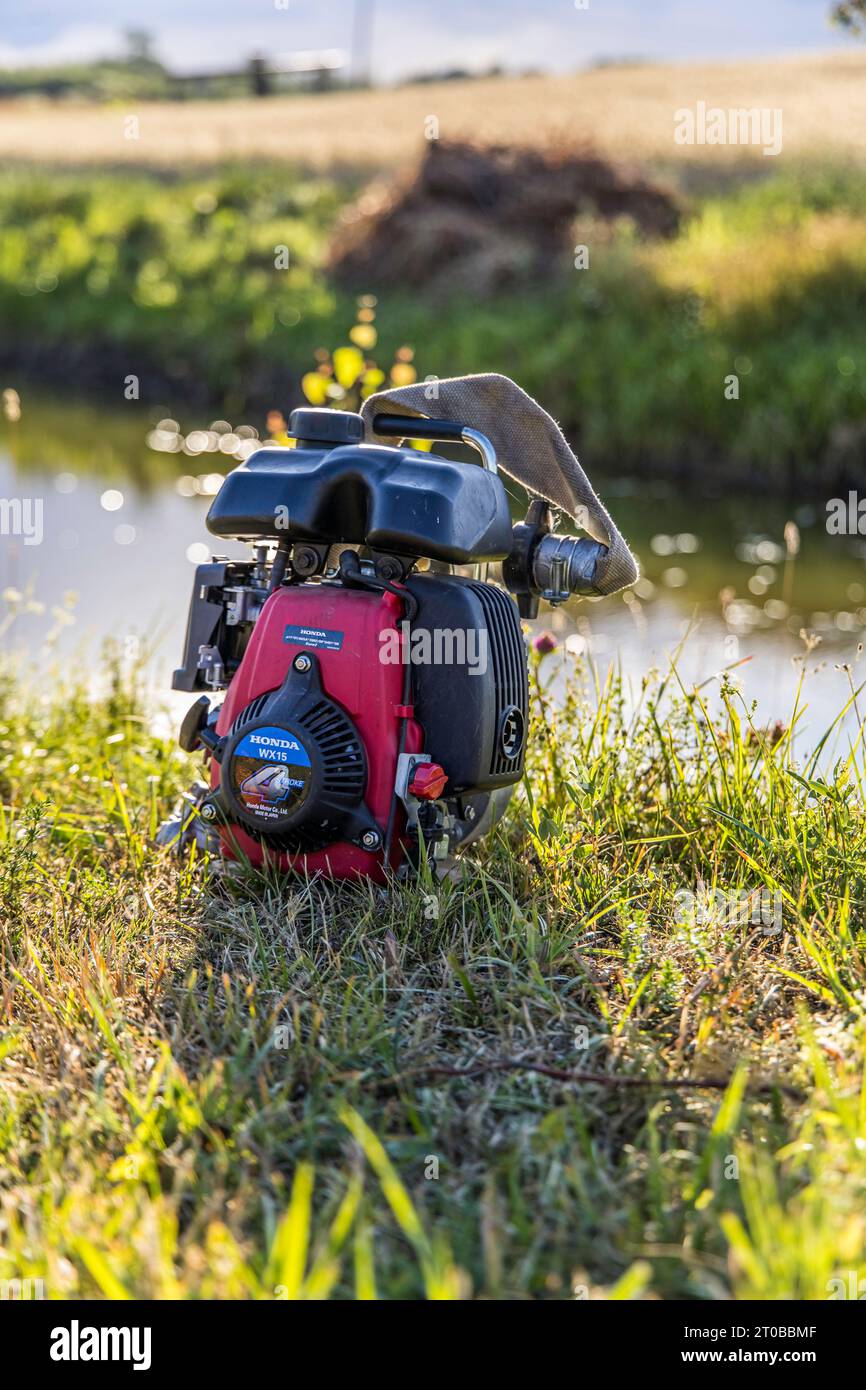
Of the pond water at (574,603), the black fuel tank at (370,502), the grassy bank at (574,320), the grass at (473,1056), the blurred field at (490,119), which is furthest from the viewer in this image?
the blurred field at (490,119)

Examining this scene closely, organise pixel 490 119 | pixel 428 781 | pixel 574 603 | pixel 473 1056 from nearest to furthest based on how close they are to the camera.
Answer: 1. pixel 473 1056
2. pixel 428 781
3. pixel 574 603
4. pixel 490 119

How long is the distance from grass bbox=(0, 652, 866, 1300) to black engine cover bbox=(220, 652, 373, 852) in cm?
16

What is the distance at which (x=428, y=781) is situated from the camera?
2955 millimetres

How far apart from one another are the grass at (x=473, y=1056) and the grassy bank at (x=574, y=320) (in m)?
6.21

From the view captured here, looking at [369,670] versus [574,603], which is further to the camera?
[574,603]

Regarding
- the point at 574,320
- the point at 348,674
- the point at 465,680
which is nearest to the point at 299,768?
the point at 348,674

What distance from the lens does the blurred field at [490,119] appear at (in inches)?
982

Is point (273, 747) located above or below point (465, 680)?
below

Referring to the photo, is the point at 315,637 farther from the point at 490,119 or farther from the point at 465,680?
the point at 490,119

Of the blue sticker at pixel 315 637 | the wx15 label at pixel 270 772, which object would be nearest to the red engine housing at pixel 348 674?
the blue sticker at pixel 315 637

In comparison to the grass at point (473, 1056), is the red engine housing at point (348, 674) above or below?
above

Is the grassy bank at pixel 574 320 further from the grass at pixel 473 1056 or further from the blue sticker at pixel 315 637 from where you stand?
the blue sticker at pixel 315 637

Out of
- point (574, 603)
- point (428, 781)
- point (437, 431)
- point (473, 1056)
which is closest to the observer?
point (473, 1056)

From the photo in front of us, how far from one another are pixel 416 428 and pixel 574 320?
10658mm
